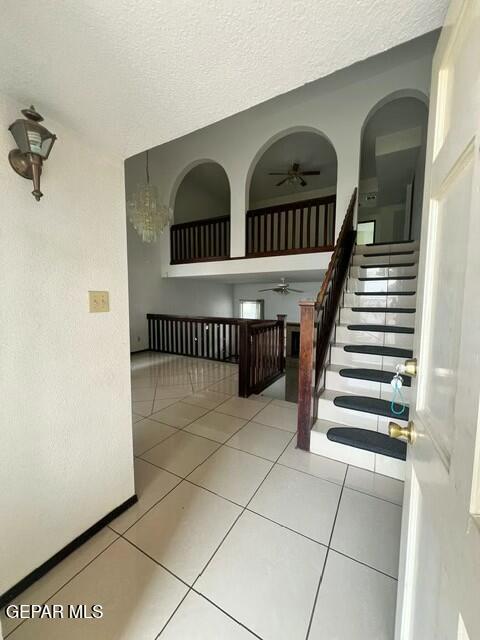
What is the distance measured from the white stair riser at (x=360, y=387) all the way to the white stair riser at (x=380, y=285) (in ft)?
4.74

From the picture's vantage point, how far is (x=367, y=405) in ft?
6.66

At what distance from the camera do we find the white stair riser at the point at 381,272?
3.24m

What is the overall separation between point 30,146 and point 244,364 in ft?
8.84

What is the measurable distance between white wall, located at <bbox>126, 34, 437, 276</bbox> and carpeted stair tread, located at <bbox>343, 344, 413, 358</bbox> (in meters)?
2.36

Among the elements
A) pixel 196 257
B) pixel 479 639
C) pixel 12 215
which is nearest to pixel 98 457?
pixel 12 215

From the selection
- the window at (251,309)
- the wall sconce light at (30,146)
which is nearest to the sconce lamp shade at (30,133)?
the wall sconce light at (30,146)

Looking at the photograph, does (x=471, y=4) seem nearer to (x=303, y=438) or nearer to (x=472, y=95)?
(x=472, y=95)

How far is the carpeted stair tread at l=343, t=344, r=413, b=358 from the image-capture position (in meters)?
2.29

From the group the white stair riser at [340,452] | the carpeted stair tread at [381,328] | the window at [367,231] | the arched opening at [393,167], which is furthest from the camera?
the window at [367,231]

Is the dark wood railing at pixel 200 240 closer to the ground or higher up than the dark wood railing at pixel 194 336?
higher up

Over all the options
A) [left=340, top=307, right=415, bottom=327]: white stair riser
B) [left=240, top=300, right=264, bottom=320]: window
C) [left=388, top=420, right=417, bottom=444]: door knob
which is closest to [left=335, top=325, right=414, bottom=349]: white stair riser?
[left=340, top=307, right=415, bottom=327]: white stair riser

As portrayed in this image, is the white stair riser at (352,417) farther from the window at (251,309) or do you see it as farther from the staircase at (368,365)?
the window at (251,309)

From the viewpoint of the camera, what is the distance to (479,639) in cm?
32

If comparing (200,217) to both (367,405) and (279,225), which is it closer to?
(279,225)
